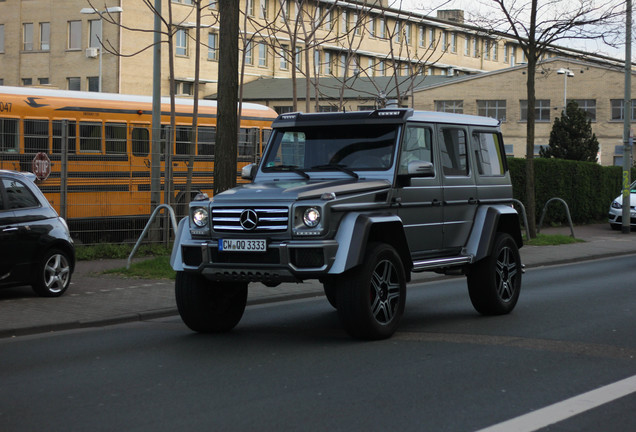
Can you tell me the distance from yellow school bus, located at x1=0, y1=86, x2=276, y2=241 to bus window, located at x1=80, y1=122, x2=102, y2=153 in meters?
0.02

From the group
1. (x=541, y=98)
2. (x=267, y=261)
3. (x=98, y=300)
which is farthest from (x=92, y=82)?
(x=267, y=261)

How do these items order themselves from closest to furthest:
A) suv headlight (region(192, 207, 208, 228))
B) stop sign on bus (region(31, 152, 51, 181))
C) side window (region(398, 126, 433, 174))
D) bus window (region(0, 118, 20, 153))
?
1. suv headlight (region(192, 207, 208, 228))
2. side window (region(398, 126, 433, 174))
3. stop sign on bus (region(31, 152, 51, 181))
4. bus window (region(0, 118, 20, 153))

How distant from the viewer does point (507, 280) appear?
11422 mm

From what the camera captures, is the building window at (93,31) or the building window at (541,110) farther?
the building window at (541,110)

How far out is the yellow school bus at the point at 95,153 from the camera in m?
19.7

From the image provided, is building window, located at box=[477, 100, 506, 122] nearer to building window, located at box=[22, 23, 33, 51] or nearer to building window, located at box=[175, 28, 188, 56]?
building window, located at box=[175, 28, 188, 56]

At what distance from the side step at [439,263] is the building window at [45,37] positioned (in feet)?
202

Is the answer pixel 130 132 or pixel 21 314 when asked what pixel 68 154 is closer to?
pixel 130 132

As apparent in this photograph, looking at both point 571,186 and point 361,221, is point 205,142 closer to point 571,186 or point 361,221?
point 361,221

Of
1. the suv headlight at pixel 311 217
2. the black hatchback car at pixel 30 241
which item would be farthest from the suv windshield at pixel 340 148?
the black hatchback car at pixel 30 241

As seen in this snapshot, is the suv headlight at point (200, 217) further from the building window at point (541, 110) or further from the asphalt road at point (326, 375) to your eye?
the building window at point (541, 110)

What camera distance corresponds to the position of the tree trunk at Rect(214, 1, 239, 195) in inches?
600

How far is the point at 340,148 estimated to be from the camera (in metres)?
10.2

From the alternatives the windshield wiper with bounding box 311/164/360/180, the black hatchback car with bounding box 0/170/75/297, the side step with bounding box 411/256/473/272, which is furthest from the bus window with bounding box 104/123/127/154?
the side step with bounding box 411/256/473/272
